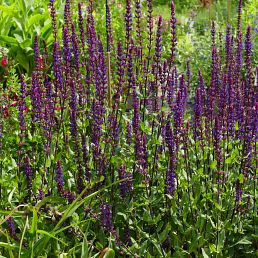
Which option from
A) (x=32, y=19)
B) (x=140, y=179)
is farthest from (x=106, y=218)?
(x=32, y=19)

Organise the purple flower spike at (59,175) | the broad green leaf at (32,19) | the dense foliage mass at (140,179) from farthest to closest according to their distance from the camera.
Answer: the broad green leaf at (32,19) < the dense foliage mass at (140,179) < the purple flower spike at (59,175)

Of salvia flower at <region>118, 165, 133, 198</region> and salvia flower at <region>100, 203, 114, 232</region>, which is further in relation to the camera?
salvia flower at <region>118, 165, 133, 198</region>

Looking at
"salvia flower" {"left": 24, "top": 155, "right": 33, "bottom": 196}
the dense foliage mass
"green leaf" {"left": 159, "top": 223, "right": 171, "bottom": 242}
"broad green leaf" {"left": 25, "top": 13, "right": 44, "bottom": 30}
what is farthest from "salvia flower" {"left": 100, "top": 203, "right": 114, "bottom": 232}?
"broad green leaf" {"left": 25, "top": 13, "right": 44, "bottom": 30}

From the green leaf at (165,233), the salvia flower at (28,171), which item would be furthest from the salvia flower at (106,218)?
the salvia flower at (28,171)

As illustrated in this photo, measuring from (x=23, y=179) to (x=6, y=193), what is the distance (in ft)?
0.46

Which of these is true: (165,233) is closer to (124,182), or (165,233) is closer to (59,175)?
(124,182)

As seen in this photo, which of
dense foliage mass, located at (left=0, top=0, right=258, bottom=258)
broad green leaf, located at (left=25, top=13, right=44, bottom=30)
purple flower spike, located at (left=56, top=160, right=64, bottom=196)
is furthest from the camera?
broad green leaf, located at (left=25, top=13, right=44, bottom=30)

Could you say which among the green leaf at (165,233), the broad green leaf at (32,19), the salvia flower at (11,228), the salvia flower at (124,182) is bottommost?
the green leaf at (165,233)

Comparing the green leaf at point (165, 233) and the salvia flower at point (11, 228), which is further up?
the salvia flower at point (11, 228)

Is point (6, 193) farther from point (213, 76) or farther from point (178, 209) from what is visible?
point (213, 76)

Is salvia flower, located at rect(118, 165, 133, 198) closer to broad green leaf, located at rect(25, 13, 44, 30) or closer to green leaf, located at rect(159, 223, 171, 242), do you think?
green leaf, located at rect(159, 223, 171, 242)

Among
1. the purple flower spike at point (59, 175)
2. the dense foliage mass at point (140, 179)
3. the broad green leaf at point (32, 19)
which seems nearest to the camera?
the purple flower spike at point (59, 175)

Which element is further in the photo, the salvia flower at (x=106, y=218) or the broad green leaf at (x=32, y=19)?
the broad green leaf at (x=32, y=19)

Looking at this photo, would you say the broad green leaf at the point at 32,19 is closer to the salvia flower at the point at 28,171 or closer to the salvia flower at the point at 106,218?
the salvia flower at the point at 28,171
